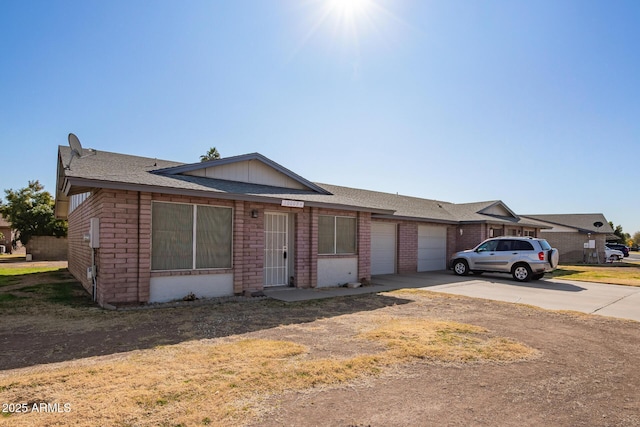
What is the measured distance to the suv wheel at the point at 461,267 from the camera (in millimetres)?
16656

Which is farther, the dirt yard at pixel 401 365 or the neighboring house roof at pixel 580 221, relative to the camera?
the neighboring house roof at pixel 580 221

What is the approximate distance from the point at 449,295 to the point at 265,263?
5352mm

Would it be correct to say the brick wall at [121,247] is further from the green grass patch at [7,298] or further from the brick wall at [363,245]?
the brick wall at [363,245]

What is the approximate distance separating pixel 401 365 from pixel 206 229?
6053mm

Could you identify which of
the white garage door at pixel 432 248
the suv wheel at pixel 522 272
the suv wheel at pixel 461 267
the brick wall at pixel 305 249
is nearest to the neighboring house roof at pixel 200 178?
the brick wall at pixel 305 249

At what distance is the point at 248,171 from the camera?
11523 mm

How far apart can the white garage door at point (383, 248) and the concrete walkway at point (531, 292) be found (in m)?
1.33

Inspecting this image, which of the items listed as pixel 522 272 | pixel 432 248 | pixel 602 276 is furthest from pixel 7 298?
pixel 602 276

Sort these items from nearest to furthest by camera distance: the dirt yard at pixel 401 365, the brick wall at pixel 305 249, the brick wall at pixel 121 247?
the dirt yard at pixel 401 365, the brick wall at pixel 121 247, the brick wall at pixel 305 249

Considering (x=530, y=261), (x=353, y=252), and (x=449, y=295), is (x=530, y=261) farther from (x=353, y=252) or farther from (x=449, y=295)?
(x=353, y=252)

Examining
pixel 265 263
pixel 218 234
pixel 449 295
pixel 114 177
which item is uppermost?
pixel 114 177

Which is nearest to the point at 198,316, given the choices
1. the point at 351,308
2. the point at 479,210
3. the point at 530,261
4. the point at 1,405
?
the point at 351,308

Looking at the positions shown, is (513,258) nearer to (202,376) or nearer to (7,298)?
(202,376)

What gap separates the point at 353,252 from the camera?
42.4 ft
